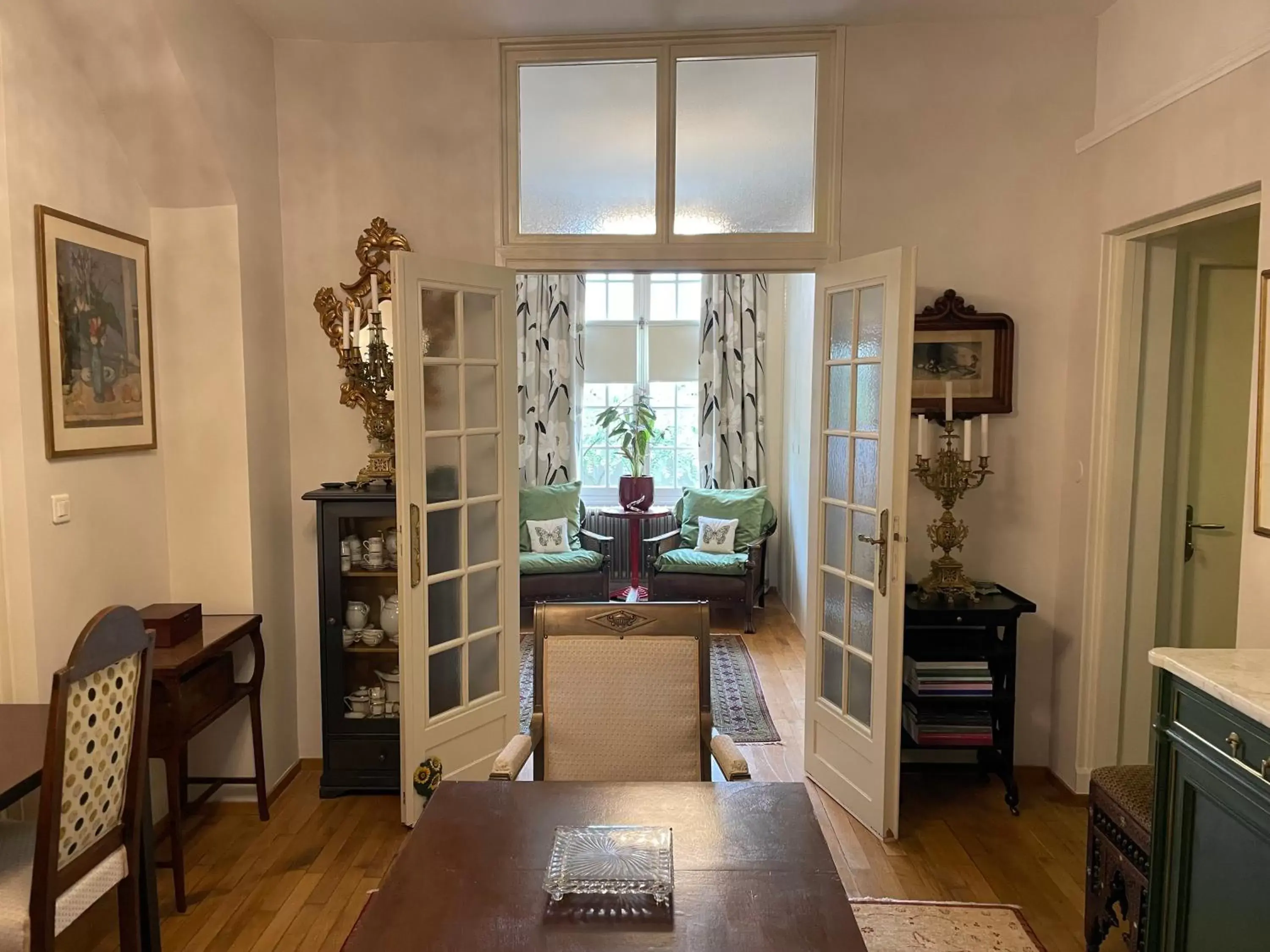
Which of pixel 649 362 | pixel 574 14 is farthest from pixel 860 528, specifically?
pixel 649 362

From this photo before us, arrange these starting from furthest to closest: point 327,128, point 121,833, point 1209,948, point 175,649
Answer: point 327,128 → point 175,649 → point 121,833 → point 1209,948

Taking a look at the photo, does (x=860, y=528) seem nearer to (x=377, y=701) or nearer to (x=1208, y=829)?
(x=1208, y=829)

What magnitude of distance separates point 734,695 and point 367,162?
10.3ft

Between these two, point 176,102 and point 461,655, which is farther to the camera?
point 461,655

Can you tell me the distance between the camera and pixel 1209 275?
3.05m

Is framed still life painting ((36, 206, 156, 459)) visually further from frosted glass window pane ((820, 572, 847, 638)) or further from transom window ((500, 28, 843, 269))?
frosted glass window pane ((820, 572, 847, 638))

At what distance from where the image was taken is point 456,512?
307 cm

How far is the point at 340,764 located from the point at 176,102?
245 cm

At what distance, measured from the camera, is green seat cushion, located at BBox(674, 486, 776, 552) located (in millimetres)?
5980

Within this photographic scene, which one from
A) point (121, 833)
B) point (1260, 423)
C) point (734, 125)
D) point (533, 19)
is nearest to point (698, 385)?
point (734, 125)

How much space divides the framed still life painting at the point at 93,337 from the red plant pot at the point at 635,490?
12.8 ft

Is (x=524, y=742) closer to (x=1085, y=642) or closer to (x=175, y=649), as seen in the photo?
(x=175, y=649)

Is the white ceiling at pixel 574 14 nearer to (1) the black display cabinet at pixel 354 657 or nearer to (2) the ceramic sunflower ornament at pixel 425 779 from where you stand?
(1) the black display cabinet at pixel 354 657

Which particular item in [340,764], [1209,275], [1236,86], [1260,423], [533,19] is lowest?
[340,764]
